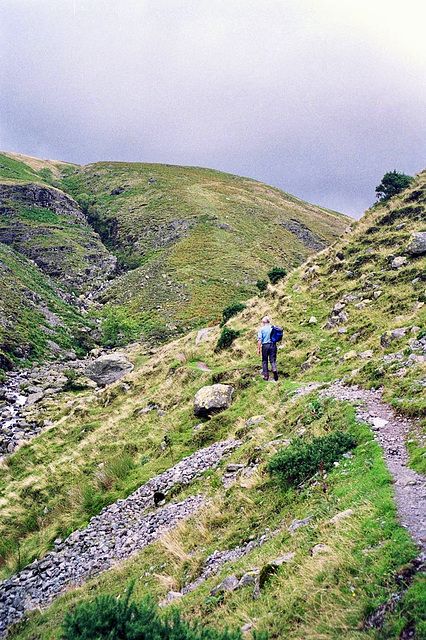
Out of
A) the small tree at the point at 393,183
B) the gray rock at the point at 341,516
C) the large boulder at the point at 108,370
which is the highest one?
the small tree at the point at 393,183

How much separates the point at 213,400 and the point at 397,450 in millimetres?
9851

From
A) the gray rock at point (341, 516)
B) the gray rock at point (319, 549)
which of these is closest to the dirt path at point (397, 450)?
the gray rock at point (341, 516)

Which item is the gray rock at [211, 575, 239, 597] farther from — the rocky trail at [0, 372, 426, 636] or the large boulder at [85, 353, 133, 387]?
the large boulder at [85, 353, 133, 387]

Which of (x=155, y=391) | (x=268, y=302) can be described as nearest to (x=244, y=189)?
(x=268, y=302)

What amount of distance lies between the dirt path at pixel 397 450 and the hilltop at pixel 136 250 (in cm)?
4002

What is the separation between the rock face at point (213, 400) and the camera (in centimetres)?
1620

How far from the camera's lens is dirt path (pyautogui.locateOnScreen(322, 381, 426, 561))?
16.6ft

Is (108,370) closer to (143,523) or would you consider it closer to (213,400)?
(213,400)

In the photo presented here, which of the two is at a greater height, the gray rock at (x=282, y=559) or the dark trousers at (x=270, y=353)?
the dark trousers at (x=270, y=353)

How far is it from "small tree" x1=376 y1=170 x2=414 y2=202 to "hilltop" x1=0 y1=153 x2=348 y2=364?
2864 cm

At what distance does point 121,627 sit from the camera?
417cm

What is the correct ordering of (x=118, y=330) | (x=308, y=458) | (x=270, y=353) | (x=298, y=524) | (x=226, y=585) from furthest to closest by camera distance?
(x=118, y=330) < (x=270, y=353) < (x=308, y=458) < (x=298, y=524) < (x=226, y=585)

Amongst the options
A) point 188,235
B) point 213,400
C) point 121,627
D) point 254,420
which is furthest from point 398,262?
point 188,235

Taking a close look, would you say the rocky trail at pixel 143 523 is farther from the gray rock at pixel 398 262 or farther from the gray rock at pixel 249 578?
the gray rock at pixel 398 262
